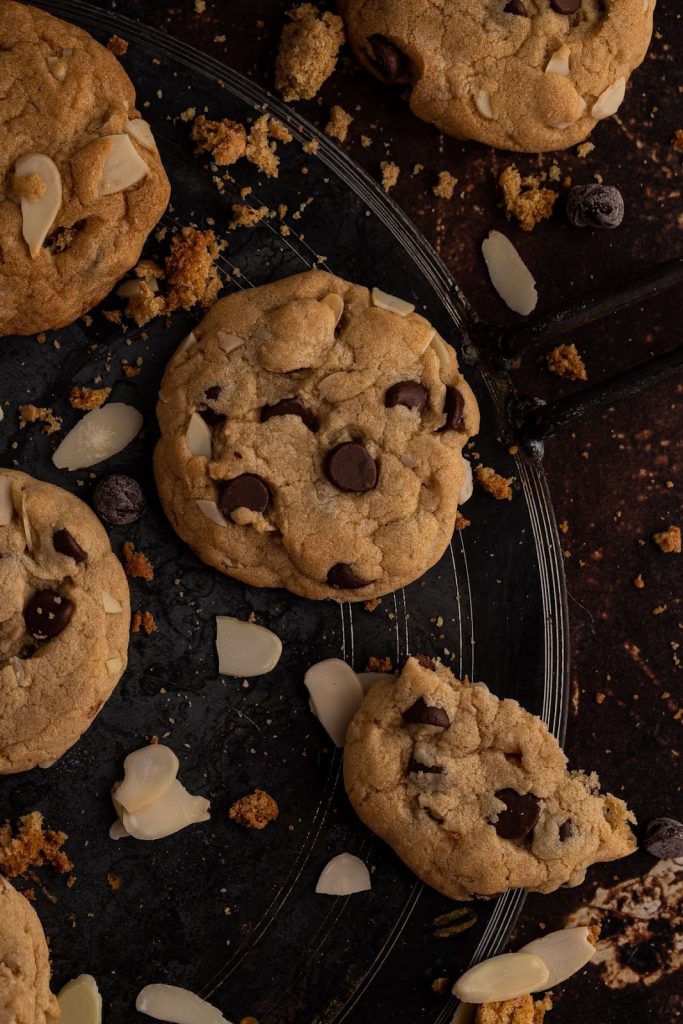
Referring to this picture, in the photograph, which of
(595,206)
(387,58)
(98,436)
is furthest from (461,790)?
(387,58)

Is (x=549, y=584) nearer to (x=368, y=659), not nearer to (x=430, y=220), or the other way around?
(x=368, y=659)

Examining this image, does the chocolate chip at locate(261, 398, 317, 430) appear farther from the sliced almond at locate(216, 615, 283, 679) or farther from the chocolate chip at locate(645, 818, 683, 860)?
the chocolate chip at locate(645, 818, 683, 860)

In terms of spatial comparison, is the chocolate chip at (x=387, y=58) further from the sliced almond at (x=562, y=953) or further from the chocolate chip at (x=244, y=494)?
the sliced almond at (x=562, y=953)

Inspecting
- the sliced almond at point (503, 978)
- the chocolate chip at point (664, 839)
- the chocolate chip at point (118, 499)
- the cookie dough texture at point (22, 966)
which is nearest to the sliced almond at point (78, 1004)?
the cookie dough texture at point (22, 966)

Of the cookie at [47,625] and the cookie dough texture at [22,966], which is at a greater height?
the cookie at [47,625]

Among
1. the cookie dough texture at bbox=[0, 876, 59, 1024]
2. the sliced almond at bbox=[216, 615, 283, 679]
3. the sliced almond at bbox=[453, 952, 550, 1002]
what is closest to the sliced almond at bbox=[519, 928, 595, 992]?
the sliced almond at bbox=[453, 952, 550, 1002]

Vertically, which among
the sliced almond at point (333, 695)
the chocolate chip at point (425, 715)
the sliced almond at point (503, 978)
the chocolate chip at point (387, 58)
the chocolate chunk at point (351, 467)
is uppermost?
the chocolate chip at point (387, 58)

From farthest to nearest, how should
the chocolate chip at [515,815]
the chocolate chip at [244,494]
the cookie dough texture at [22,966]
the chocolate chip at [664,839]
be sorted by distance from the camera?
the chocolate chip at [664,839], the chocolate chip at [515,815], the chocolate chip at [244,494], the cookie dough texture at [22,966]

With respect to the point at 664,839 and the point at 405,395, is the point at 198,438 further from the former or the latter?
the point at 664,839

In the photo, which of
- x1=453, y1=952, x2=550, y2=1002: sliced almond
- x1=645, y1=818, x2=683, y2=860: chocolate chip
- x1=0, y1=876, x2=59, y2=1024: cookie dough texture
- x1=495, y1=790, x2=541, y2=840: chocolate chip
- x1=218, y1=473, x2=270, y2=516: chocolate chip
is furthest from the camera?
x1=645, y1=818, x2=683, y2=860: chocolate chip
